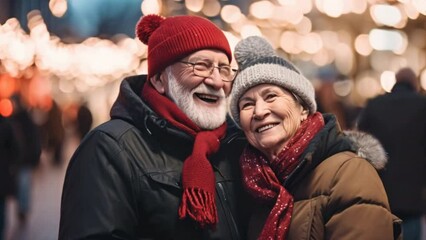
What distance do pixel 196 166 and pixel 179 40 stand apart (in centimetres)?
63

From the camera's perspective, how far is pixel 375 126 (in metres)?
7.53

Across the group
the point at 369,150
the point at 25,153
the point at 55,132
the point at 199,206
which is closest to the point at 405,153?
the point at 369,150

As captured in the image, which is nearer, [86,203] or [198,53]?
[86,203]

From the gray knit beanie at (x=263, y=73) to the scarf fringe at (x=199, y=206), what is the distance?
16.9 inches

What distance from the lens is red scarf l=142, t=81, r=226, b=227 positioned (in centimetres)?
376

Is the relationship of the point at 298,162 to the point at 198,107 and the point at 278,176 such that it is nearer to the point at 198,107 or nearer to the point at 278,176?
the point at 278,176

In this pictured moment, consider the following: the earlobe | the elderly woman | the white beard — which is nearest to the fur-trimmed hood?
the elderly woman

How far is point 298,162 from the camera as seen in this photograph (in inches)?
143

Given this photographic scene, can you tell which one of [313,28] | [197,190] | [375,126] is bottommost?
[313,28]

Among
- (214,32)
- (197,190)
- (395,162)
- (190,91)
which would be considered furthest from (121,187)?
(395,162)

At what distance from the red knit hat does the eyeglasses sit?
2.9 inches

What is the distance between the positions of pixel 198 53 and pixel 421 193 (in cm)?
396

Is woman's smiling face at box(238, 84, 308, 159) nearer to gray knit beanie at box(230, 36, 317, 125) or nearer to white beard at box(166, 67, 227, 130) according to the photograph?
gray knit beanie at box(230, 36, 317, 125)

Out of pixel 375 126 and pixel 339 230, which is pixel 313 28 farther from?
pixel 339 230
